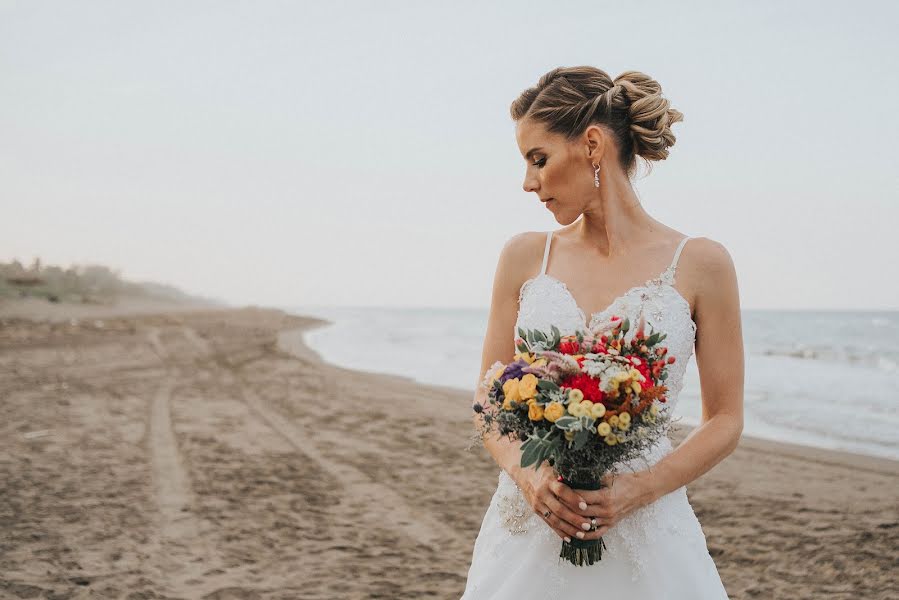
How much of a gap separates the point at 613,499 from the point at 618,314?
0.59m

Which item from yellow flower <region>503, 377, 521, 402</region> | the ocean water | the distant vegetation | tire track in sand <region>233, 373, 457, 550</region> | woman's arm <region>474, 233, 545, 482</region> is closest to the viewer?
yellow flower <region>503, 377, 521, 402</region>

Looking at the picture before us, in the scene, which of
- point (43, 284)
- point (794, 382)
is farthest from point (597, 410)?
point (43, 284)

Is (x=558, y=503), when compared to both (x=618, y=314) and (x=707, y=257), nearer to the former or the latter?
(x=618, y=314)

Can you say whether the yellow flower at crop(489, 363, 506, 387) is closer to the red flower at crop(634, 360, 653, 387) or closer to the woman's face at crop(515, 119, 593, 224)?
the red flower at crop(634, 360, 653, 387)

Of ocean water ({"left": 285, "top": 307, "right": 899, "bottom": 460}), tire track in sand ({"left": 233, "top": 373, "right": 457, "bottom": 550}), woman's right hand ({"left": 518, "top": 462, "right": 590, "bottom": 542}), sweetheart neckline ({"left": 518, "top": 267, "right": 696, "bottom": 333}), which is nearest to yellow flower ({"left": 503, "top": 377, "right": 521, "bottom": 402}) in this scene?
woman's right hand ({"left": 518, "top": 462, "right": 590, "bottom": 542})

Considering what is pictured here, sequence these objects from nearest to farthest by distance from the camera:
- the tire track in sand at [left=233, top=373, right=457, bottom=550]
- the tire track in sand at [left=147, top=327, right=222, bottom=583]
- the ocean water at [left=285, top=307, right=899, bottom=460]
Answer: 1. the tire track in sand at [left=147, top=327, right=222, bottom=583]
2. the tire track in sand at [left=233, top=373, right=457, bottom=550]
3. the ocean water at [left=285, top=307, right=899, bottom=460]

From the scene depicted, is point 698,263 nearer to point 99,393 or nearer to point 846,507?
point 846,507

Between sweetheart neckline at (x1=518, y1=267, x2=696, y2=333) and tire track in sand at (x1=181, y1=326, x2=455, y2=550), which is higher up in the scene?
sweetheart neckline at (x1=518, y1=267, x2=696, y2=333)

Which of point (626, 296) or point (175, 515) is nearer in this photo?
point (626, 296)

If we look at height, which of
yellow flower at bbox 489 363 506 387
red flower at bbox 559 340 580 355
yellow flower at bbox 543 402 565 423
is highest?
red flower at bbox 559 340 580 355

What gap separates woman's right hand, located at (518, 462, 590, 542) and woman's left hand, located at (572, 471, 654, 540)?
0.04 ft

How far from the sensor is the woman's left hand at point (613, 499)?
1.84 m

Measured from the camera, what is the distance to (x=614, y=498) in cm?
186

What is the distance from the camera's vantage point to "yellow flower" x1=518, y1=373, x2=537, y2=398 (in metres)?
1.71
